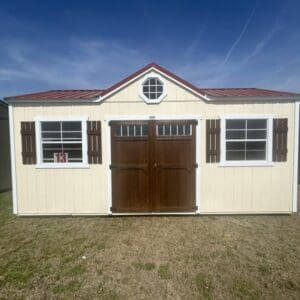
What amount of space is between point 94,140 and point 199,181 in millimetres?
3314

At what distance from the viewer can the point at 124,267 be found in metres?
3.26

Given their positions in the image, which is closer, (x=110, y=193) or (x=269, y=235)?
(x=269, y=235)

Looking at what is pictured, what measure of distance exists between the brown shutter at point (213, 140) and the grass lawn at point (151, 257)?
6.00 feet

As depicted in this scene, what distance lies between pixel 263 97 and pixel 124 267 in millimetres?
5460

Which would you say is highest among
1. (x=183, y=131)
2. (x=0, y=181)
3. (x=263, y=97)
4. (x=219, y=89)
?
(x=219, y=89)

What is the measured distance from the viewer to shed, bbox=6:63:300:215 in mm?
5227

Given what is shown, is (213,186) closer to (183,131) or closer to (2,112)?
(183,131)

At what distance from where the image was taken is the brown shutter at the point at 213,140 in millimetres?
5254

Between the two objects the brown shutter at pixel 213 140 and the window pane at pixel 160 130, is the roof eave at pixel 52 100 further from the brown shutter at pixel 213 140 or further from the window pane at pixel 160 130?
the brown shutter at pixel 213 140

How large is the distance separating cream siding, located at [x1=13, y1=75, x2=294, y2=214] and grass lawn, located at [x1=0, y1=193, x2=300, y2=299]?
423 mm

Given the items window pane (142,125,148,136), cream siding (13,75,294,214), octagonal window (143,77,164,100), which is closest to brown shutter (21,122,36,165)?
cream siding (13,75,294,214)

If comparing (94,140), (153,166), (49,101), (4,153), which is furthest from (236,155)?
(4,153)

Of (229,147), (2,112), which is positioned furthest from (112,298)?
(2,112)

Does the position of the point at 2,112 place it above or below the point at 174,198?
above
